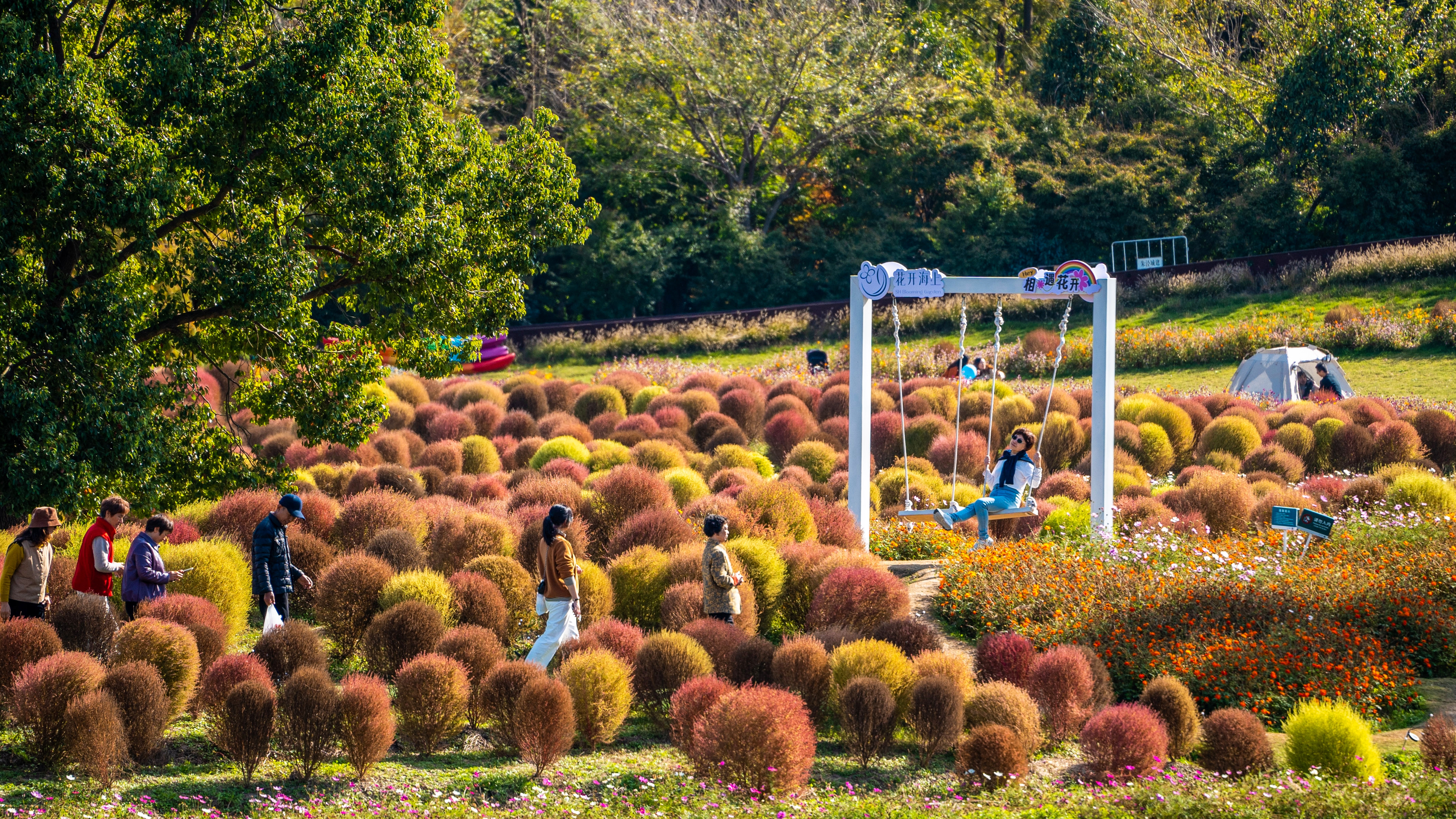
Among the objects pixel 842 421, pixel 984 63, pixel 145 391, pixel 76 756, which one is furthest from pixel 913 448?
pixel 984 63

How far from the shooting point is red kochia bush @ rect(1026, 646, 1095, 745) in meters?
8.19

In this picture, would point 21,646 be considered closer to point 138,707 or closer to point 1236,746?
point 138,707

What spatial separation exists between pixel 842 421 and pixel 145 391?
11177 mm

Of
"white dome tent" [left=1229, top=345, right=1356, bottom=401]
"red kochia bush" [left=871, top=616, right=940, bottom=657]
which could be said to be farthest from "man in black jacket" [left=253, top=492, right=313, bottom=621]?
"white dome tent" [left=1229, top=345, right=1356, bottom=401]

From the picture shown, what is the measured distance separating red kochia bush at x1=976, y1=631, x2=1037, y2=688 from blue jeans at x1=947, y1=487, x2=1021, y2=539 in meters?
3.08

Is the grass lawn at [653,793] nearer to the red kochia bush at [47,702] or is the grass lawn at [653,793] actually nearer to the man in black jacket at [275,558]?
the red kochia bush at [47,702]

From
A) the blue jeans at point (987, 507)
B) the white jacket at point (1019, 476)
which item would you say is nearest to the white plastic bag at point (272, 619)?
the blue jeans at point (987, 507)

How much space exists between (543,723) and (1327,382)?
17.5 m

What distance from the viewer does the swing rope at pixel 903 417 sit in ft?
40.4

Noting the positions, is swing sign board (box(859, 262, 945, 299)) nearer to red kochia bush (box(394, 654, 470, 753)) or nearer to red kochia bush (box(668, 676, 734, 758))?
red kochia bush (box(668, 676, 734, 758))

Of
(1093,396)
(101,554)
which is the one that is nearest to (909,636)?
(1093,396)

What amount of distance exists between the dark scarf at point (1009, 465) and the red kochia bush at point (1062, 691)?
13.2 feet

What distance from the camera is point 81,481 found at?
Result: 8.64 m

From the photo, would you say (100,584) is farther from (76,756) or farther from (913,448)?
(913,448)
